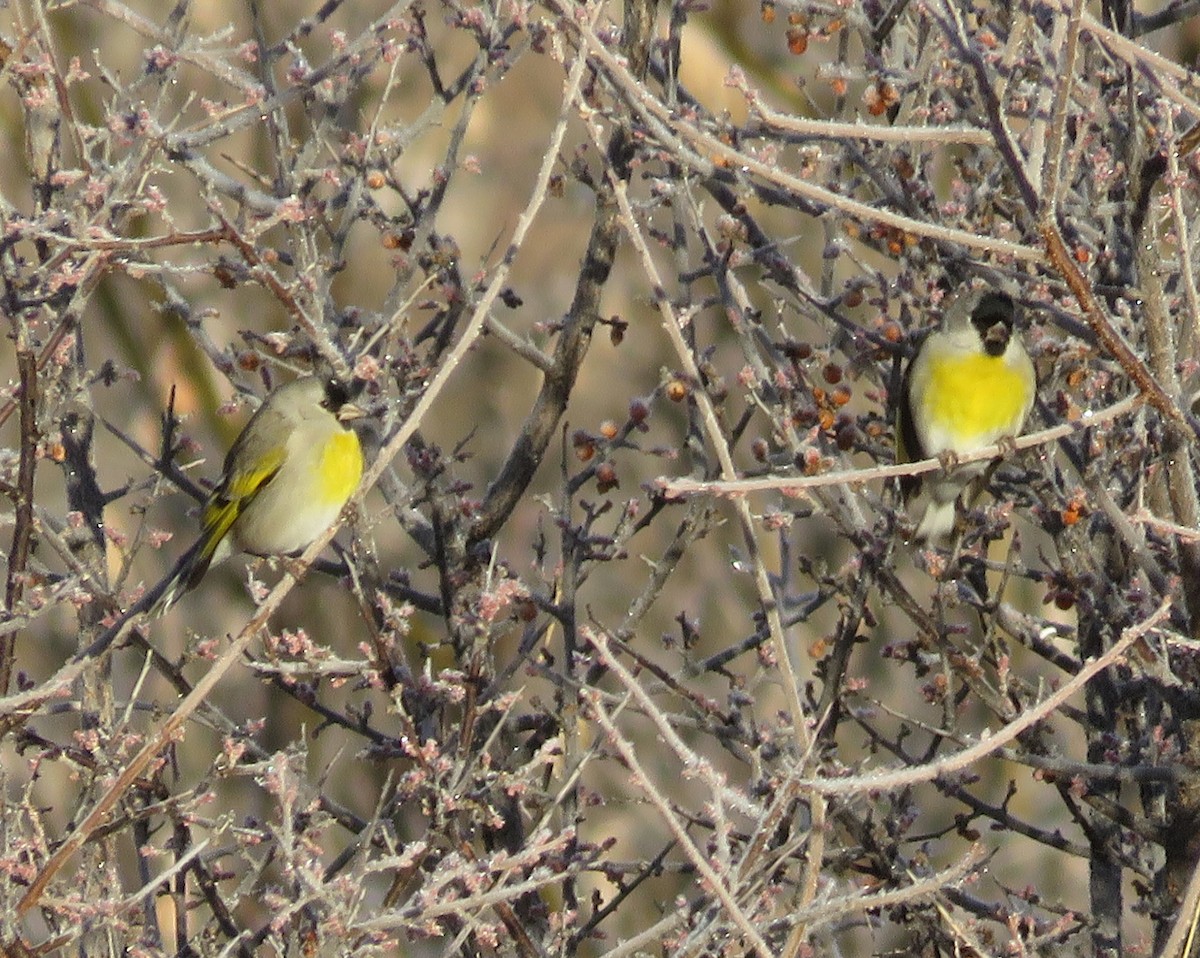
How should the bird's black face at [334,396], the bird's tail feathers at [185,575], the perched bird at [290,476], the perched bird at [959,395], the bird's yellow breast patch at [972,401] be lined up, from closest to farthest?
1. the bird's tail feathers at [185,575]
2. the perched bird at [959,395]
3. the bird's black face at [334,396]
4. the bird's yellow breast patch at [972,401]
5. the perched bird at [290,476]

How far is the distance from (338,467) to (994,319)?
1944 mm

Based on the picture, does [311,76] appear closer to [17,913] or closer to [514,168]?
[17,913]

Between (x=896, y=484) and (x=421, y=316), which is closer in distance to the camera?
(x=896, y=484)

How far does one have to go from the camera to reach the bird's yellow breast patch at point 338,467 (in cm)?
560

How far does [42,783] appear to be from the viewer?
34.2 ft

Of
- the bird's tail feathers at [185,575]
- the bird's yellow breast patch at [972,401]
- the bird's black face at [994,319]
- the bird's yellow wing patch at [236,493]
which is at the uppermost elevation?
the bird's black face at [994,319]

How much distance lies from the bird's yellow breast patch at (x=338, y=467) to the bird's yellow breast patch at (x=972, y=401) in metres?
1.69

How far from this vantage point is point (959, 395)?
538cm

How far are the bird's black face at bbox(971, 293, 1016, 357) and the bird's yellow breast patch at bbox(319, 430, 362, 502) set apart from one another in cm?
185

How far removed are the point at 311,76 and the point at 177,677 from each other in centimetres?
142

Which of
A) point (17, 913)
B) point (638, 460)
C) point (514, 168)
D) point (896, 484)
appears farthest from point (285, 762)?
point (514, 168)

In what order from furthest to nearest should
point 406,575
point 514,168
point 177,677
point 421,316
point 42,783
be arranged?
point 514,168 → point 42,783 → point 421,316 → point 406,575 → point 177,677

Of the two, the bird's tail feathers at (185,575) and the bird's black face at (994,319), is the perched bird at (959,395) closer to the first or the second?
the bird's black face at (994,319)

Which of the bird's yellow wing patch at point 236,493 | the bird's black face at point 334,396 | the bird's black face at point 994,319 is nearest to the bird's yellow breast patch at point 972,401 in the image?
the bird's black face at point 994,319
